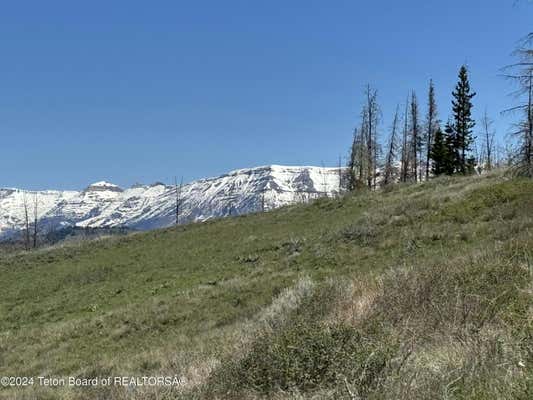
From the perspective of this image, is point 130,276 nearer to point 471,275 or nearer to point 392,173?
point 471,275

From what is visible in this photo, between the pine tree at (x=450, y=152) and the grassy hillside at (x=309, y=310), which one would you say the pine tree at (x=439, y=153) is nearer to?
the pine tree at (x=450, y=152)

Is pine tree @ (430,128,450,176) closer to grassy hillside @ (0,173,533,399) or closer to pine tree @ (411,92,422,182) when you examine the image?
pine tree @ (411,92,422,182)

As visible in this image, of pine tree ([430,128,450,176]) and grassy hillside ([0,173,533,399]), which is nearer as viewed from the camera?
grassy hillside ([0,173,533,399])

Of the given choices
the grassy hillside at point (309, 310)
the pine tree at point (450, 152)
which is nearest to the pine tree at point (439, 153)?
the pine tree at point (450, 152)

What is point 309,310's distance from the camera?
6.74 m

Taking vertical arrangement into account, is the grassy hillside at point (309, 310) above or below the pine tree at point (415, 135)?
below

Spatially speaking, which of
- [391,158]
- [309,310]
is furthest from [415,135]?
[309,310]

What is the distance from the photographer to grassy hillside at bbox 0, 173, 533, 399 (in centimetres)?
367

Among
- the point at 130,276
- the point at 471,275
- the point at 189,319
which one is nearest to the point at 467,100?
the point at 130,276

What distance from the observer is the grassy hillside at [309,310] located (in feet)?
12.1

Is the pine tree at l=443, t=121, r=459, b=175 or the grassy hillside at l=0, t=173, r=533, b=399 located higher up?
the pine tree at l=443, t=121, r=459, b=175

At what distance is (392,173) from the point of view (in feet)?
195

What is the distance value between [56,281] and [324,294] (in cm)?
2149

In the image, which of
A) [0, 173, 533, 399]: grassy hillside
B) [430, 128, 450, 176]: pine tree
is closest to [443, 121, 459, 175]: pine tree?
[430, 128, 450, 176]: pine tree
